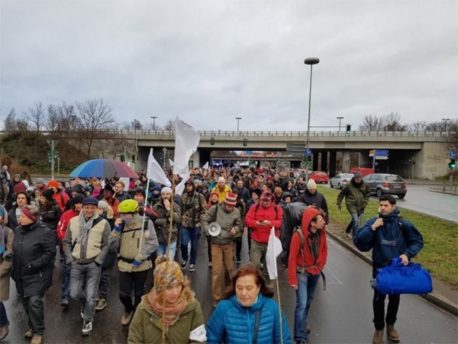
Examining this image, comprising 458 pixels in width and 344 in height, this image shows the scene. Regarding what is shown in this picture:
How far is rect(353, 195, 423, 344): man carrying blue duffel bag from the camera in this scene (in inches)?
177

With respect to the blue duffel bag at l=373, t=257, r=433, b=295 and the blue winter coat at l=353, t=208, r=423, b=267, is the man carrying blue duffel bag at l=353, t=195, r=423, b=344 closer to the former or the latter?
the blue winter coat at l=353, t=208, r=423, b=267

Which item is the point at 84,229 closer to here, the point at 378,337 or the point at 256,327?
the point at 256,327

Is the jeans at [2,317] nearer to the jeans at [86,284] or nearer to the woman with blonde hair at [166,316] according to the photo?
the jeans at [86,284]

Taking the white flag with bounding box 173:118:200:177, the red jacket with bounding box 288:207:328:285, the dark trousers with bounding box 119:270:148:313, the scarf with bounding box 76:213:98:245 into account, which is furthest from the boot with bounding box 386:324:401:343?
the scarf with bounding box 76:213:98:245

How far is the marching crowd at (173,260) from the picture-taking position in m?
2.66

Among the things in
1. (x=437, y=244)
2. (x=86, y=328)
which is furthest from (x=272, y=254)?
(x=437, y=244)

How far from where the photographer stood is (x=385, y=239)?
179 inches

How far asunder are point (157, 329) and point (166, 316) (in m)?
0.11

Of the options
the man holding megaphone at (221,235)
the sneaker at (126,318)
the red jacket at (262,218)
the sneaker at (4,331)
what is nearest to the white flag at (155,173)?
the man holding megaphone at (221,235)

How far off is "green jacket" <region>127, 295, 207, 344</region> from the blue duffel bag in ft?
8.46

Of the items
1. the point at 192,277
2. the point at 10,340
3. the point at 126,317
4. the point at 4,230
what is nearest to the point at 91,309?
the point at 126,317

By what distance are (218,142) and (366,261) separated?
48114 millimetres

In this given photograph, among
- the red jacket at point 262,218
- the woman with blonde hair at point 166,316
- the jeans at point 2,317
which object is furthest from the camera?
the red jacket at point 262,218

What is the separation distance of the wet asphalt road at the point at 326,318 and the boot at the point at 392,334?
0.32 feet
